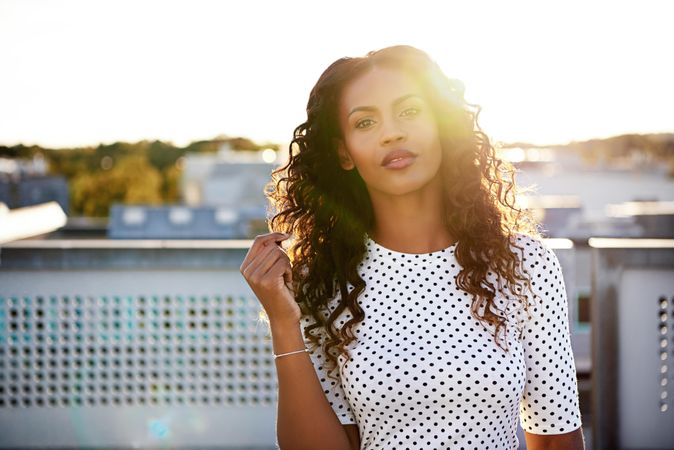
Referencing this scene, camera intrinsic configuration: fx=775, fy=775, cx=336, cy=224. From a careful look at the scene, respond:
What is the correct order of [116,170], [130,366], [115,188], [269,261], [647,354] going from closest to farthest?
[269,261] → [647,354] → [130,366] → [115,188] → [116,170]

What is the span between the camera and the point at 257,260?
6.59 feet

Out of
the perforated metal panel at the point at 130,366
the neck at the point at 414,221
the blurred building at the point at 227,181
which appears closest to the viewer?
the neck at the point at 414,221

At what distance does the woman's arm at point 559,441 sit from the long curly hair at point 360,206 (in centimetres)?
31

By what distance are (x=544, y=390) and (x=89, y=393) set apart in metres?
3.09

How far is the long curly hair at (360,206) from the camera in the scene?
2.04 metres

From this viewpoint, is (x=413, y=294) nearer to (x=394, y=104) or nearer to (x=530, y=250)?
(x=530, y=250)

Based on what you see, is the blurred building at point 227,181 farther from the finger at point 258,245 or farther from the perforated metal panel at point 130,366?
the finger at point 258,245

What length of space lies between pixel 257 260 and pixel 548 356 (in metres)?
0.78

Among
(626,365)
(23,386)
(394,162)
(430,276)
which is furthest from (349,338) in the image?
(23,386)

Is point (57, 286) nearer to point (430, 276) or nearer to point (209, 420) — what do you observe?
point (209, 420)

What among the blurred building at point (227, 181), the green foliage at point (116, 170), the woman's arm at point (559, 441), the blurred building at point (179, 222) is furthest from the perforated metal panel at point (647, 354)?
the green foliage at point (116, 170)

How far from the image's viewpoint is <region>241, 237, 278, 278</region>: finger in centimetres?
200

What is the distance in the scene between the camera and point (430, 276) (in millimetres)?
2080

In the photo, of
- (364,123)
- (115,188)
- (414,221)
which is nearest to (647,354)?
(414,221)
